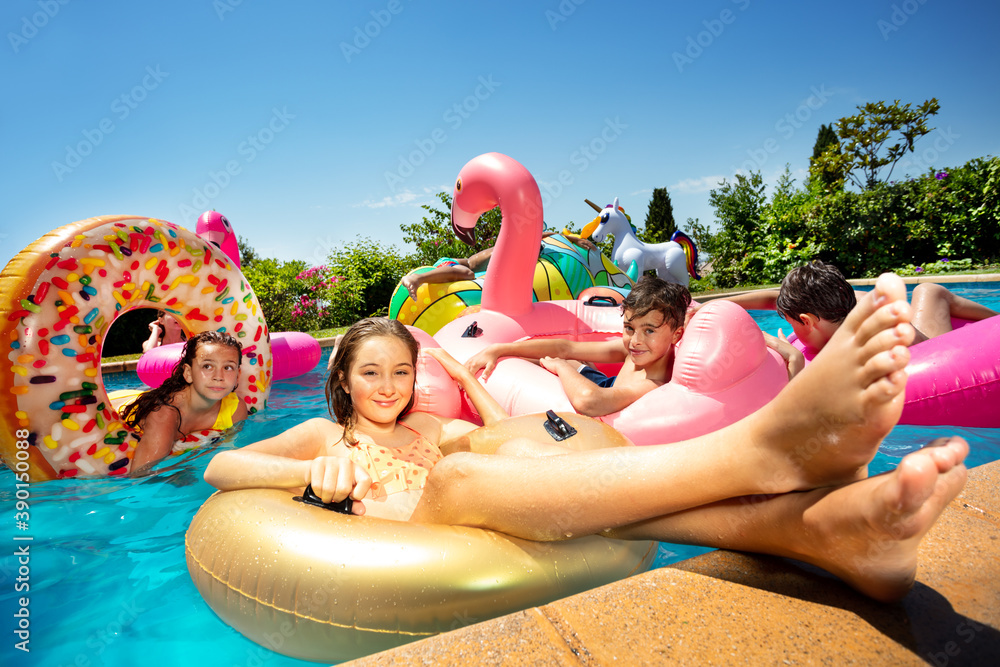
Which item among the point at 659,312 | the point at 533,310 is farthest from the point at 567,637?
the point at 533,310

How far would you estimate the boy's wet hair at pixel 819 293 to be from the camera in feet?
8.84

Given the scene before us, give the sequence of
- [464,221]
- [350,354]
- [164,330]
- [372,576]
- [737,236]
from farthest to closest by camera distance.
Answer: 1. [737,236]
2. [164,330]
3. [464,221]
4. [350,354]
5. [372,576]

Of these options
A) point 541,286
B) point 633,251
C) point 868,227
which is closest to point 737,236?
point 868,227

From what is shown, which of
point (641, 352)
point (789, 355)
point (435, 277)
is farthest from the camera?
point (435, 277)

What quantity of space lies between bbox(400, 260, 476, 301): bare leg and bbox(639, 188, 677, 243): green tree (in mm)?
17548

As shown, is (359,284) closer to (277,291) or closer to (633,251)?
(277,291)

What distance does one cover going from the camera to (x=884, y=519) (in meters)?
1.02

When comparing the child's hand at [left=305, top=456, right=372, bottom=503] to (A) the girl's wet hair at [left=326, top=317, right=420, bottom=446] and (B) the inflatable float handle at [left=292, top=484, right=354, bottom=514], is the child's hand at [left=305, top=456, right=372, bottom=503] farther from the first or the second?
(A) the girl's wet hair at [left=326, top=317, right=420, bottom=446]

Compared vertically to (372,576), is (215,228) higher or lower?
higher

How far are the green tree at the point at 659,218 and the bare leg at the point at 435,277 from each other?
17.5 meters

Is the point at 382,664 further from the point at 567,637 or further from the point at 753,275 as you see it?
the point at 753,275

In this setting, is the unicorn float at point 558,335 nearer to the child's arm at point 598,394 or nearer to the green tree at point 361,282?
the child's arm at point 598,394

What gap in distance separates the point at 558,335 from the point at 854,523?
2.83 meters

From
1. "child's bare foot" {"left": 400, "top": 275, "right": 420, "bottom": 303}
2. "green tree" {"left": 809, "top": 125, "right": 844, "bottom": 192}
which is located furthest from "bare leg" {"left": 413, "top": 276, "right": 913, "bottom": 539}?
"green tree" {"left": 809, "top": 125, "right": 844, "bottom": 192}
